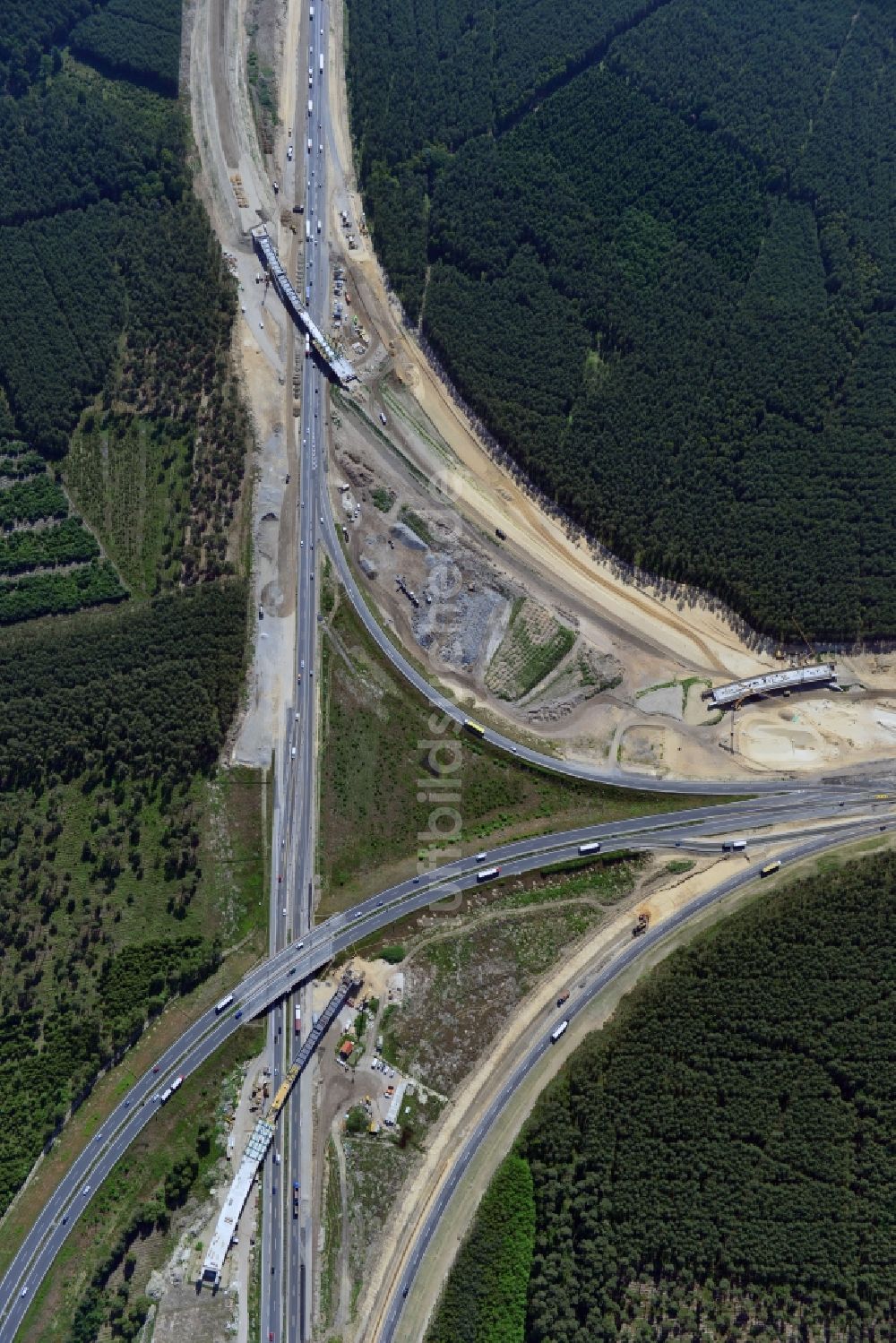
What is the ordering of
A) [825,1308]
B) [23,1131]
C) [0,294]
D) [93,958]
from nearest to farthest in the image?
1. [825,1308]
2. [23,1131]
3. [93,958]
4. [0,294]

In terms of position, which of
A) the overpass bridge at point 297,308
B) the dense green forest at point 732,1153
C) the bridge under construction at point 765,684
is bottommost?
the dense green forest at point 732,1153

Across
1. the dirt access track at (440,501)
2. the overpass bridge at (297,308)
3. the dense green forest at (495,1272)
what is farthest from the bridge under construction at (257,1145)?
the overpass bridge at (297,308)

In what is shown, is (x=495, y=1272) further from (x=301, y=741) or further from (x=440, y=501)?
(x=440, y=501)

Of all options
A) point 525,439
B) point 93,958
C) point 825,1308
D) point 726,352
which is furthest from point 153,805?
point 726,352

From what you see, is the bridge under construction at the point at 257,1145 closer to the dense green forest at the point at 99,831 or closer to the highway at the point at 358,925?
the highway at the point at 358,925

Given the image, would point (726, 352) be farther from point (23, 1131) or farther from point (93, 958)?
point (23, 1131)

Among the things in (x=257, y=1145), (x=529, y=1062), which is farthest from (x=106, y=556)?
(x=529, y=1062)
